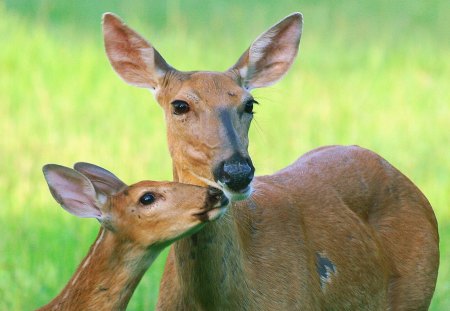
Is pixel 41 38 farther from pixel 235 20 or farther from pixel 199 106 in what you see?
pixel 199 106

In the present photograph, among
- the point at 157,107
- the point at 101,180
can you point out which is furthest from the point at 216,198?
the point at 157,107

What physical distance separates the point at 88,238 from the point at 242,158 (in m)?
3.96

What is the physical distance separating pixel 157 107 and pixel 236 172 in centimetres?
760

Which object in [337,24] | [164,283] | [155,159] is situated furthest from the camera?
[337,24]

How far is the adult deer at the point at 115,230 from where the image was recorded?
748 cm

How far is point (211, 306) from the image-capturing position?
7805mm

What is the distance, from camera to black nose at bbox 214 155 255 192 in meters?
7.27

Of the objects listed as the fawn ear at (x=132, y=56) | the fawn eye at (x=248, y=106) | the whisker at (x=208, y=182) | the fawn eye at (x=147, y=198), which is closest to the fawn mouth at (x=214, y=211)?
the whisker at (x=208, y=182)

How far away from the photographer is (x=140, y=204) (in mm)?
7598

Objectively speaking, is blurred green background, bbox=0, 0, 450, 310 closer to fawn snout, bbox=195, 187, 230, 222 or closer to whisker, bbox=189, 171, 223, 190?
whisker, bbox=189, 171, 223, 190

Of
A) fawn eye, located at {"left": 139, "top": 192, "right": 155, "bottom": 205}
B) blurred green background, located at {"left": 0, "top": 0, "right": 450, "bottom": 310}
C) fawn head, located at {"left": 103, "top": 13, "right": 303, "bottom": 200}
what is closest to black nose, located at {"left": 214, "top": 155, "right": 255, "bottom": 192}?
fawn head, located at {"left": 103, "top": 13, "right": 303, "bottom": 200}

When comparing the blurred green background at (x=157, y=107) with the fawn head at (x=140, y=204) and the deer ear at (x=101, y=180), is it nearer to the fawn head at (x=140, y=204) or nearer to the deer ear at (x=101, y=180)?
the deer ear at (x=101, y=180)

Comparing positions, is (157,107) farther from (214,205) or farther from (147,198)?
(214,205)

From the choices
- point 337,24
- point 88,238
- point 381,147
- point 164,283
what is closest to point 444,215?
point 381,147
